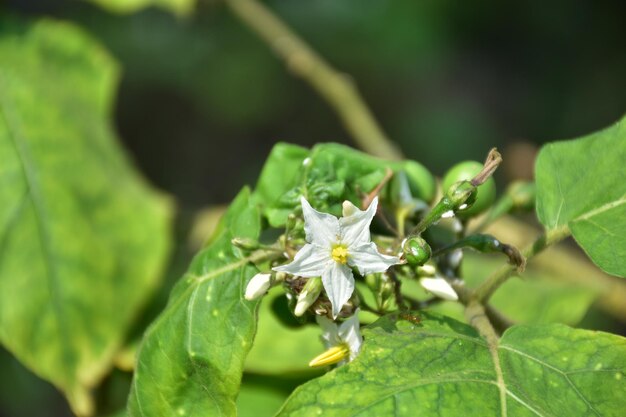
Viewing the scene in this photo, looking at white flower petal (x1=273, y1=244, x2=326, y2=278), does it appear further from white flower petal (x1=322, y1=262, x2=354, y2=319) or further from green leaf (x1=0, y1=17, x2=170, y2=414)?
green leaf (x1=0, y1=17, x2=170, y2=414)

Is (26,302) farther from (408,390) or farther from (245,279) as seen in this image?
(408,390)

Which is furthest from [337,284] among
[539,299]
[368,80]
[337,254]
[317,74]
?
[368,80]

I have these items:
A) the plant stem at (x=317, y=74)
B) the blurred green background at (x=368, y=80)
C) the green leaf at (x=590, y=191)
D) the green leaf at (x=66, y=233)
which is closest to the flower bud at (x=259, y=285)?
the green leaf at (x=590, y=191)

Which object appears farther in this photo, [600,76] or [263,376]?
[600,76]

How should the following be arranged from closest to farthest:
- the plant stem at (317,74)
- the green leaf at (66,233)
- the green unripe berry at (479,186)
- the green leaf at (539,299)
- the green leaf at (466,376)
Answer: the green leaf at (466,376)
the green unripe berry at (479,186)
the green leaf at (66,233)
the green leaf at (539,299)
the plant stem at (317,74)

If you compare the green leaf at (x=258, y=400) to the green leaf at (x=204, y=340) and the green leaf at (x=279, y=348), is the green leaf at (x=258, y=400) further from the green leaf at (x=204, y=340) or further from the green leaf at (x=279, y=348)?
the green leaf at (x=204, y=340)

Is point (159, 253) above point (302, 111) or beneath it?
above

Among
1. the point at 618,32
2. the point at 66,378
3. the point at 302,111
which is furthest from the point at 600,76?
the point at 66,378
